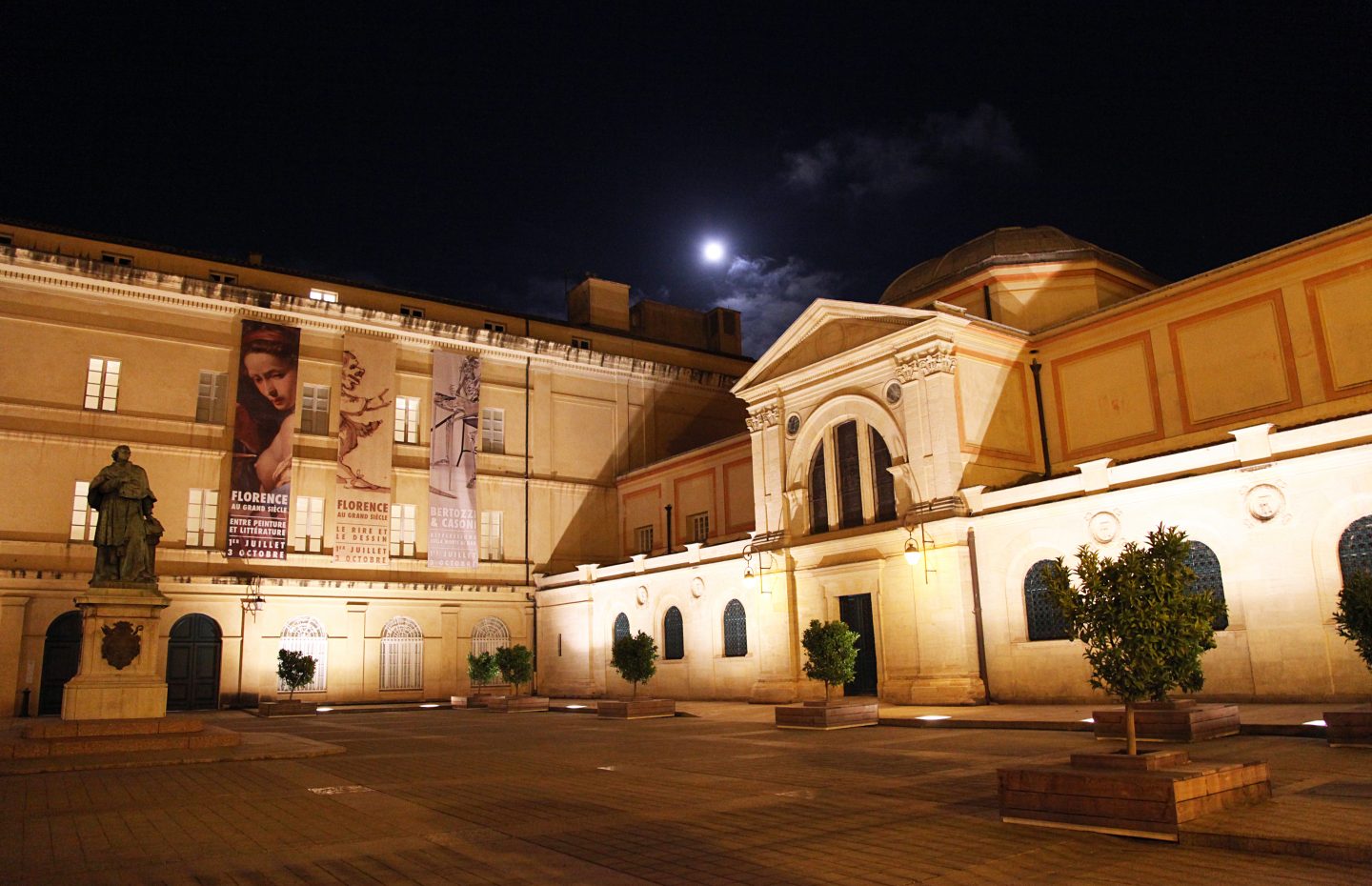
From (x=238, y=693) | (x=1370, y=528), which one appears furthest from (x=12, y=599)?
(x=1370, y=528)

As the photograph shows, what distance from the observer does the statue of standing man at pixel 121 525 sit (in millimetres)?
17578

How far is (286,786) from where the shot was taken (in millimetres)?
11711

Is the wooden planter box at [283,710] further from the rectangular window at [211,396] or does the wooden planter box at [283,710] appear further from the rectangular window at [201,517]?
the rectangular window at [211,396]

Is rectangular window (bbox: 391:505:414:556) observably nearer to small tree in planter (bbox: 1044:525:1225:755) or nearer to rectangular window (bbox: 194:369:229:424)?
rectangular window (bbox: 194:369:229:424)

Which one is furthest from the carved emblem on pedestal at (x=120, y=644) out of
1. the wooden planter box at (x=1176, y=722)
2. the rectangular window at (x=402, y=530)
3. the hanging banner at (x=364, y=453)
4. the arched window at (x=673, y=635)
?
the rectangular window at (x=402, y=530)

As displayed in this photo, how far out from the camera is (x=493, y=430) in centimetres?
4147

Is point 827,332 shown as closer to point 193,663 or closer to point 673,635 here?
point 673,635

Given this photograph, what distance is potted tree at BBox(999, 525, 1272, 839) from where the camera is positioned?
7.66m

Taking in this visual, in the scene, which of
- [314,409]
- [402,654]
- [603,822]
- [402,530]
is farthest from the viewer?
[402,530]

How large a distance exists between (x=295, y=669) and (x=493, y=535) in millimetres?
10472

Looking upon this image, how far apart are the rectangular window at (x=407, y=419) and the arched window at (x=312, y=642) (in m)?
8.02

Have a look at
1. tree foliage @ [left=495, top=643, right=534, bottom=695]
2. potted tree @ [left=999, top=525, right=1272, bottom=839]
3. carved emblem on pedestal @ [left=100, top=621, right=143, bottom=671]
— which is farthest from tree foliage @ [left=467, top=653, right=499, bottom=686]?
potted tree @ [left=999, top=525, right=1272, bottom=839]

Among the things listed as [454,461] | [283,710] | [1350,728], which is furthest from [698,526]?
[1350,728]

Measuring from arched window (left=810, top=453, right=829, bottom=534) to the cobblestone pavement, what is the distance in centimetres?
1320
